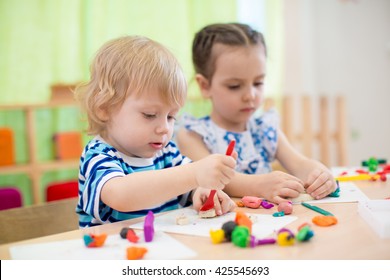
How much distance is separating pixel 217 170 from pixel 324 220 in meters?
0.17

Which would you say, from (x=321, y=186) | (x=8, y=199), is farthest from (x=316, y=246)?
(x=8, y=199)

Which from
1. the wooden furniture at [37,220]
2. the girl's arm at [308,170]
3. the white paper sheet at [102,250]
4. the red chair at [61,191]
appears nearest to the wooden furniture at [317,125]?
the girl's arm at [308,170]

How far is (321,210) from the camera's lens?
0.73 metres

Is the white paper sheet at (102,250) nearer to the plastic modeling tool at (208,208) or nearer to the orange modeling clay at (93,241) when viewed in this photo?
the orange modeling clay at (93,241)

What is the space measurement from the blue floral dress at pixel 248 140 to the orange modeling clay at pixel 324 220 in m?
0.54

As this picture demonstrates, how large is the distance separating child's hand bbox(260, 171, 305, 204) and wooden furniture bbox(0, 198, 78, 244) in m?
0.42

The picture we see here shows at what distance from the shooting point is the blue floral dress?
1.19m

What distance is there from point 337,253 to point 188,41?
197cm

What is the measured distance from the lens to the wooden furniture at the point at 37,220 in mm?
852

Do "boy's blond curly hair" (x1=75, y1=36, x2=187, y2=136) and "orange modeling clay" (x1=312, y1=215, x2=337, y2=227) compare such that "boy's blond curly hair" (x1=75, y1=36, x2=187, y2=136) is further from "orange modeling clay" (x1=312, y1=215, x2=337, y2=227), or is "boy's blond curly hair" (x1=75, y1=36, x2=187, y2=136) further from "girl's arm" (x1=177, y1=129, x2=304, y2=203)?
"orange modeling clay" (x1=312, y1=215, x2=337, y2=227)

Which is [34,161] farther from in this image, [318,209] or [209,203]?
[318,209]

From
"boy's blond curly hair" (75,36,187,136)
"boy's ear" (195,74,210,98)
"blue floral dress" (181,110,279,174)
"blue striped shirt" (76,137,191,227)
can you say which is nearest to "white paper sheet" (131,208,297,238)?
"blue striped shirt" (76,137,191,227)

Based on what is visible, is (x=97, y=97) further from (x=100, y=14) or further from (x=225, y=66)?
(x=100, y=14)
